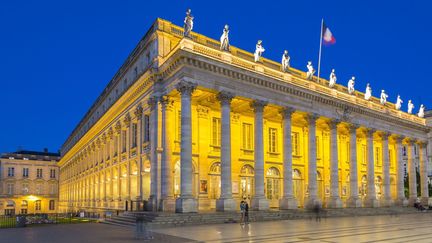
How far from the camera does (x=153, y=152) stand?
32344mm

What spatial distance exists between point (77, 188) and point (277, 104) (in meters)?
43.5

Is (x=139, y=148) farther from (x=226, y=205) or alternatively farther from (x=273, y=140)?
(x=273, y=140)

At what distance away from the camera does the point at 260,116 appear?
33.4 m

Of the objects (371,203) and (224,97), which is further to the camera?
(371,203)

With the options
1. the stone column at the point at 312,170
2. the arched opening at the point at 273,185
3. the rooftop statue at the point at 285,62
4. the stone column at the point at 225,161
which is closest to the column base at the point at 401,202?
the arched opening at the point at 273,185

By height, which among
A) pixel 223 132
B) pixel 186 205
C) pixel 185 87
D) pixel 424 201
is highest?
pixel 185 87

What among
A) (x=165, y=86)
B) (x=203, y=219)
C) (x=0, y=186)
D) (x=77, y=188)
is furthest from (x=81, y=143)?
(x=203, y=219)

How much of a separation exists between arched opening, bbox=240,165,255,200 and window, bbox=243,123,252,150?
74.0 inches

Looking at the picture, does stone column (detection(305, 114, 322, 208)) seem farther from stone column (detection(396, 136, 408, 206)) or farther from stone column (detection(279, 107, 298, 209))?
stone column (detection(396, 136, 408, 206))

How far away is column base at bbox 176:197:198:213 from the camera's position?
2809cm

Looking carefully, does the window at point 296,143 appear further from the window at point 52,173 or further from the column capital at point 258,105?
the window at point 52,173

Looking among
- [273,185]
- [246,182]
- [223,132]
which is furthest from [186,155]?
[273,185]

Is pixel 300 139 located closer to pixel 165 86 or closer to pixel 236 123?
pixel 236 123

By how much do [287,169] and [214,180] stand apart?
6129mm
